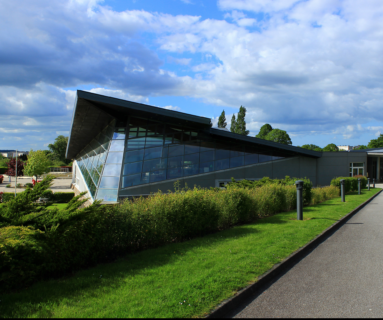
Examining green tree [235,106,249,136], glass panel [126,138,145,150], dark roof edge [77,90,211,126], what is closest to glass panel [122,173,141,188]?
glass panel [126,138,145,150]

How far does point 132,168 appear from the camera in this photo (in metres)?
18.2

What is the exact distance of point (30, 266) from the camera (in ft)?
14.4

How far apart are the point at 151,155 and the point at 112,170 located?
2810 mm

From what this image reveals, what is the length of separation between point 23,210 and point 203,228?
431 cm

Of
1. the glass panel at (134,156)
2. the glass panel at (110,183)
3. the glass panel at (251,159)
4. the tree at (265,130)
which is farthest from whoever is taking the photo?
the tree at (265,130)

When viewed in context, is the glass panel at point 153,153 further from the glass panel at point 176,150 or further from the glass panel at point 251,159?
the glass panel at point 251,159

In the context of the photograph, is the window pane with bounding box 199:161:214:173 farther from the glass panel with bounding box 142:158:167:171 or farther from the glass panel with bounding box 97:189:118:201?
the glass panel with bounding box 97:189:118:201

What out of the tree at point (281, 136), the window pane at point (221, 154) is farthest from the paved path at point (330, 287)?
the tree at point (281, 136)

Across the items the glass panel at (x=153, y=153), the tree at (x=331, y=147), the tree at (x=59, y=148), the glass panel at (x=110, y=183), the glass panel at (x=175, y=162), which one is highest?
the tree at (x=331, y=147)

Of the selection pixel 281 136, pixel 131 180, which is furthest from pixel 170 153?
pixel 281 136

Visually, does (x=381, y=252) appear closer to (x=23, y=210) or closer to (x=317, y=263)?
(x=317, y=263)

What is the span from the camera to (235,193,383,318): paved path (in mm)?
3863

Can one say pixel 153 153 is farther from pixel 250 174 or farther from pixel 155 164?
pixel 250 174

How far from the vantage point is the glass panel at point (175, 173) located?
66.7ft
